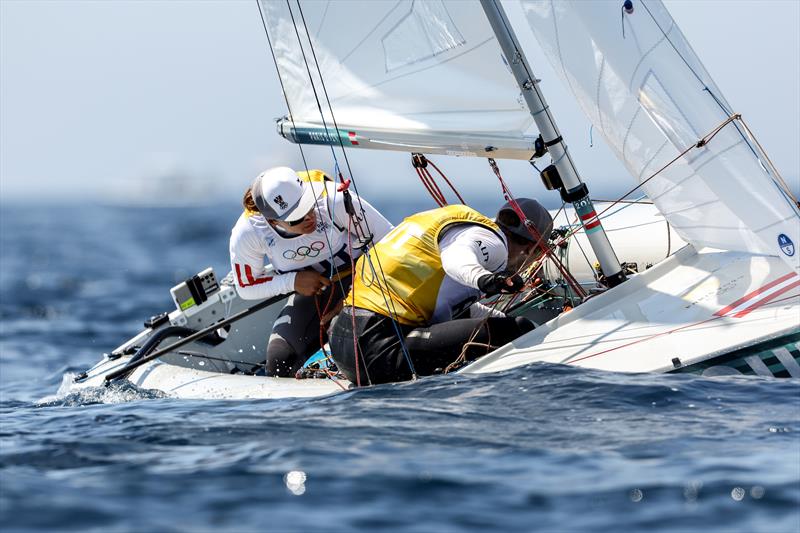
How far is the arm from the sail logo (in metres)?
2.77

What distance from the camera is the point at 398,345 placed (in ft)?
17.2

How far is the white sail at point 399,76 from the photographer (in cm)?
561

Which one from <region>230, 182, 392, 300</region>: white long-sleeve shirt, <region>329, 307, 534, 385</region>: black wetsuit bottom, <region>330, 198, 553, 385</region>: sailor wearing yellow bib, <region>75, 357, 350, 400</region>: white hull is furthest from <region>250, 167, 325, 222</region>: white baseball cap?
<region>75, 357, 350, 400</region>: white hull

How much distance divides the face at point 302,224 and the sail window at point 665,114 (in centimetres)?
195

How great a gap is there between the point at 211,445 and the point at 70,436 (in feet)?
2.12

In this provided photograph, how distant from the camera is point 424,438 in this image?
386 cm

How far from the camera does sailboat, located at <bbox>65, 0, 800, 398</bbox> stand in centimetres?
486

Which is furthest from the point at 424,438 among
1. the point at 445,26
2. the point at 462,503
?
the point at 445,26

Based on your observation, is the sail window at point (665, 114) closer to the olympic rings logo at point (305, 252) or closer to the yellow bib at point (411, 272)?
the yellow bib at point (411, 272)

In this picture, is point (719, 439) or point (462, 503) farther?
point (719, 439)

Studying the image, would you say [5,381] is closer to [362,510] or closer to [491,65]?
[491,65]

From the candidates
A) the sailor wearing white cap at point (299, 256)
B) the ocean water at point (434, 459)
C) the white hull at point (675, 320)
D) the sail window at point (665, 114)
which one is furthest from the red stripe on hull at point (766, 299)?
the sailor wearing white cap at point (299, 256)

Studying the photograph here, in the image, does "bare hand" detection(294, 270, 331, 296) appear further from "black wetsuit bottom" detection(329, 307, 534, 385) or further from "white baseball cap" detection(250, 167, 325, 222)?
"black wetsuit bottom" detection(329, 307, 534, 385)

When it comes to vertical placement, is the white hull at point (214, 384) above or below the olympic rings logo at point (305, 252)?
below
